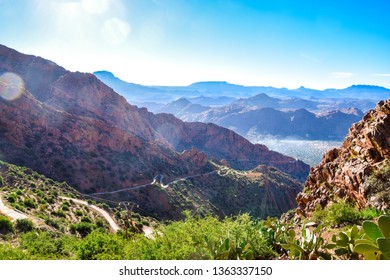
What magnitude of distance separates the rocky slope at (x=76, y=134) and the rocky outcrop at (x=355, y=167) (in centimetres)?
3591

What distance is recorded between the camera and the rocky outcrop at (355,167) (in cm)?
1639

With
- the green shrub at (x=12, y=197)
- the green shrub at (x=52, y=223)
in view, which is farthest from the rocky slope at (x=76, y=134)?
the green shrub at (x=52, y=223)

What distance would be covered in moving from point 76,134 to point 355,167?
2275 inches

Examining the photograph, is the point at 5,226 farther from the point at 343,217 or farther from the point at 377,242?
the point at 377,242

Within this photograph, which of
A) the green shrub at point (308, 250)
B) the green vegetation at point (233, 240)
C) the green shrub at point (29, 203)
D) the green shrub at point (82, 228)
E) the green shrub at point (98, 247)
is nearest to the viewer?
the green vegetation at point (233, 240)

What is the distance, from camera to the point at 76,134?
64.0 meters

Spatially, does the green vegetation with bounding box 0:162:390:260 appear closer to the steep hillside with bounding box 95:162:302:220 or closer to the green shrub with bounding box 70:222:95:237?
the green shrub with bounding box 70:222:95:237

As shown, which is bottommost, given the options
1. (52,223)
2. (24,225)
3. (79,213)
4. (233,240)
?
(79,213)

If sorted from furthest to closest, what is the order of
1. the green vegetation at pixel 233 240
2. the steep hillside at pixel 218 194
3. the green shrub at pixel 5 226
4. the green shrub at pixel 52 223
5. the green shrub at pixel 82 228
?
the steep hillside at pixel 218 194
the green shrub at pixel 82 228
the green shrub at pixel 52 223
the green shrub at pixel 5 226
the green vegetation at pixel 233 240

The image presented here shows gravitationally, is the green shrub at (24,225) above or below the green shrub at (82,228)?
above

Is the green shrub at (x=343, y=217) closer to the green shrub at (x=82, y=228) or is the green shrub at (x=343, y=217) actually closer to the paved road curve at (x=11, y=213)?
the green shrub at (x=82, y=228)

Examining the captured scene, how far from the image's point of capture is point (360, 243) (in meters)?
6.38

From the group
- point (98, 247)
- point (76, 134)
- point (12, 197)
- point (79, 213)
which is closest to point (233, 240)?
point (98, 247)
